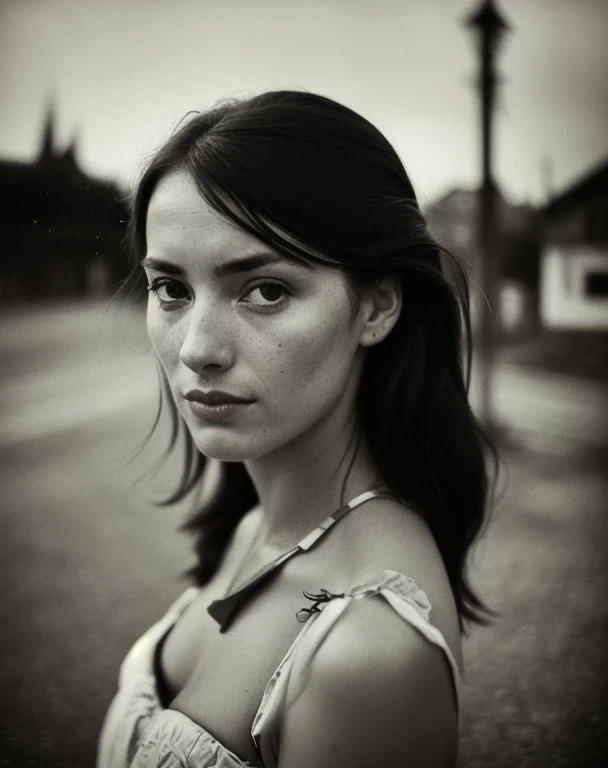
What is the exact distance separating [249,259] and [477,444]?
16.4 inches

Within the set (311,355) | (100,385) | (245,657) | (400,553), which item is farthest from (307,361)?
(100,385)

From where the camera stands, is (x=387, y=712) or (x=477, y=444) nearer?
(x=387, y=712)

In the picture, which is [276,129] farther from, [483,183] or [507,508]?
[507,508]

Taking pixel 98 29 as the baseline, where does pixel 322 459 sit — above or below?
below

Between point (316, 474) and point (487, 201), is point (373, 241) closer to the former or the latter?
point (316, 474)

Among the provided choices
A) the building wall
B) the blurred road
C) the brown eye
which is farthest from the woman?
the building wall

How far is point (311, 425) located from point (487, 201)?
2.61 ft

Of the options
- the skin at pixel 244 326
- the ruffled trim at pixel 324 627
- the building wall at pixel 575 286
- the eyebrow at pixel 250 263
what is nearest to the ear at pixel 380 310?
the skin at pixel 244 326

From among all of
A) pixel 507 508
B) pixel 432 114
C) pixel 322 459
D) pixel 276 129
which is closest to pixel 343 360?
pixel 322 459

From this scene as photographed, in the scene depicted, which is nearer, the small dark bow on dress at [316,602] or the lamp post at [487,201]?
the small dark bow on dress at [316,602]

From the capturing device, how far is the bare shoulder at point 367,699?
0.62 metres

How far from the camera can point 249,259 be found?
68cm

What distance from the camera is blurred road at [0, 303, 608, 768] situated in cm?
118

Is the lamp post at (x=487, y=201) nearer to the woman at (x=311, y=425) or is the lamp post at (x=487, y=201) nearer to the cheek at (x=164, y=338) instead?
the woman at (x=311, y=425)
